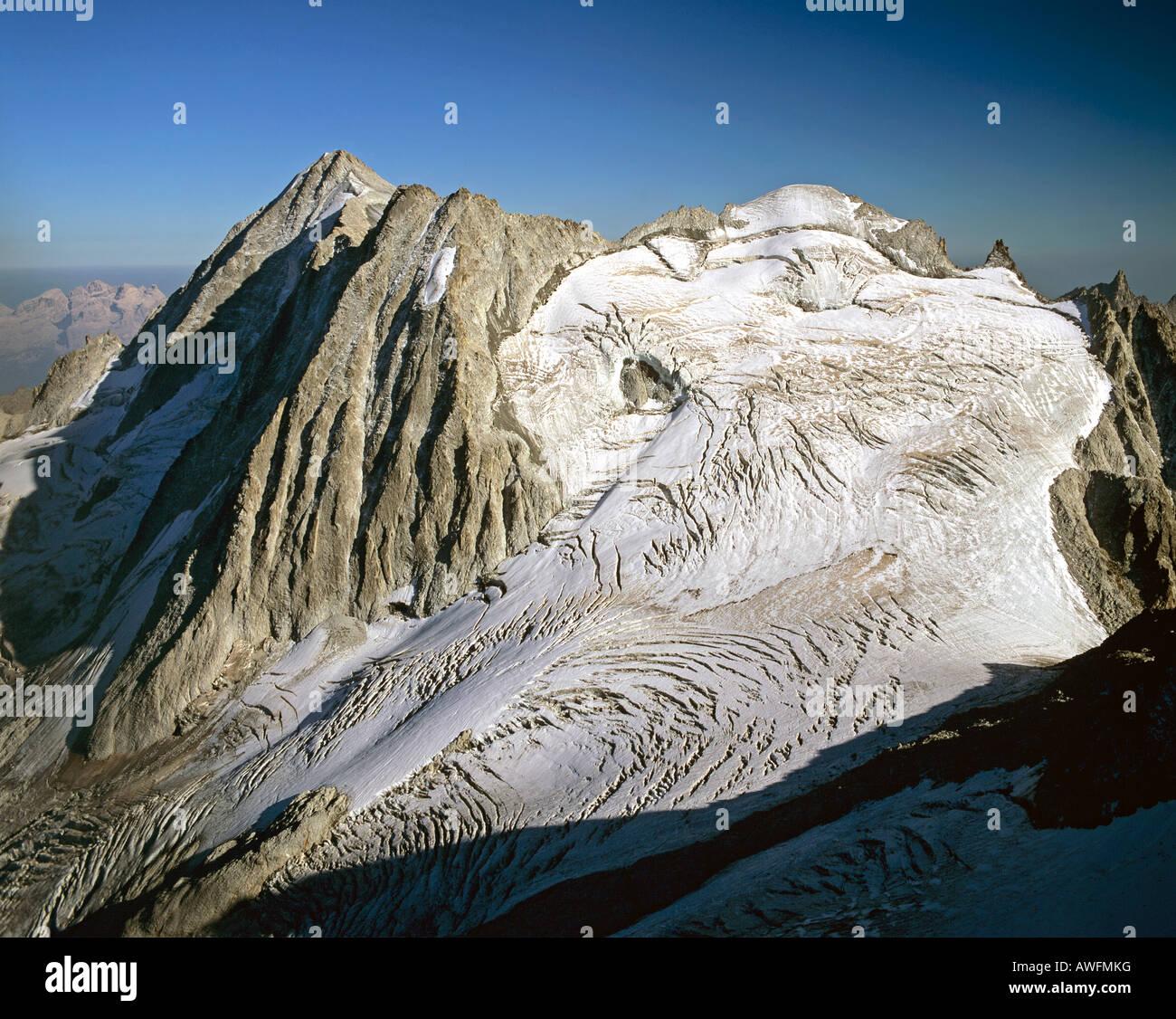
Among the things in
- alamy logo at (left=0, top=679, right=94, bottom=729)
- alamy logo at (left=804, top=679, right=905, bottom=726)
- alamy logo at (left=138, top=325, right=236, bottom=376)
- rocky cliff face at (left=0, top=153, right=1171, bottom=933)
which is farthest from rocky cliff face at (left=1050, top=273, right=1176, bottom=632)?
alamy logo at (left=138, top=325, right=236, bottom=376)

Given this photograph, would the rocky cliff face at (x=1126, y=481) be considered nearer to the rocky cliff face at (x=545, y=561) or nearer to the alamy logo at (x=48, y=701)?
the rocky cliff face at (x=545, y=561)

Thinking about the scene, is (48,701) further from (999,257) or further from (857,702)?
(999,257)

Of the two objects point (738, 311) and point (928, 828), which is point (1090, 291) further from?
point (928, 828)

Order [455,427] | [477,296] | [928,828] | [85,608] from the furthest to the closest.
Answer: [85,608] → [477,296] → [455,427] → [928,828]

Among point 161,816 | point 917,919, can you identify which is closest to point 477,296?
point 161,816

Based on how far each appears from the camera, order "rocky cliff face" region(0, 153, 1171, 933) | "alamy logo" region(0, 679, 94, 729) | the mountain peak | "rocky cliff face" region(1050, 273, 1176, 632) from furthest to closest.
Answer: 1. the mountain peak
2. "alamy logo" region(0, 679, 94, 729)
3. "rocky cliff face" region(1050, 273, 1176, 632)
4. "rocky cliff face" region(0, 153, 1171, 933)

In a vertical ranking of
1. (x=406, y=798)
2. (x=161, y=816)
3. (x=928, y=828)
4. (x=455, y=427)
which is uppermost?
(x=455, y=427)

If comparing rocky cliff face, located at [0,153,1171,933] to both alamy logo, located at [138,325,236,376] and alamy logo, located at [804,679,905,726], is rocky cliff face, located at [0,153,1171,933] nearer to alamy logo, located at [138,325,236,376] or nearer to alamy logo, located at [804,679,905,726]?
alamy logo, located at [804,679,905,726]
